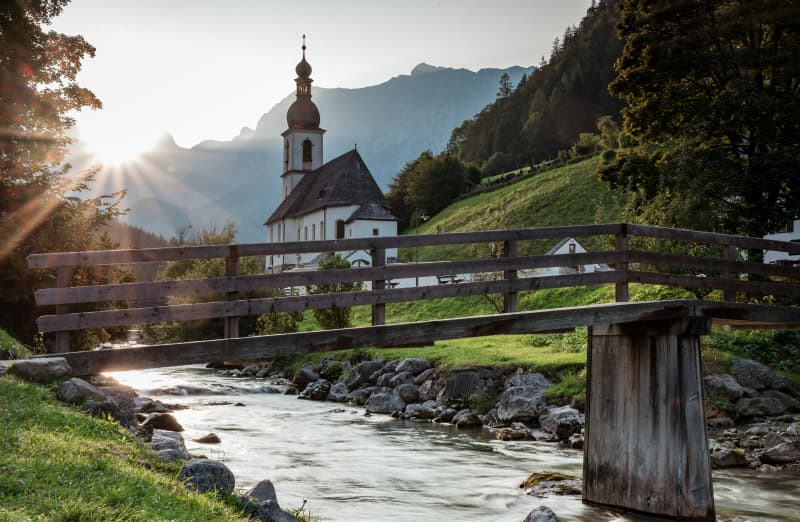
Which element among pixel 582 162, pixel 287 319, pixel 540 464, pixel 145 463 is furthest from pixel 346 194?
pixel 145 463

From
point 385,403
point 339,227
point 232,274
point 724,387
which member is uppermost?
point 339,227

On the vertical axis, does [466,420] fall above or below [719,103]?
below

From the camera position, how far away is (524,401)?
1889cm

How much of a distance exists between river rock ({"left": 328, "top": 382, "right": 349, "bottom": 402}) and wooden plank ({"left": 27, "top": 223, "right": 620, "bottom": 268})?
14.4 meters

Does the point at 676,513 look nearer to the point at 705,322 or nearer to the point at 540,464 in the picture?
the point at 705,322

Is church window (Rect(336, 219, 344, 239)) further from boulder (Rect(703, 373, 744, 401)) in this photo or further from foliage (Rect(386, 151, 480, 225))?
boulder (Rect(703, 373, 744, 401))

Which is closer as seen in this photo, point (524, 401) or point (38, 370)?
point (38, 370)

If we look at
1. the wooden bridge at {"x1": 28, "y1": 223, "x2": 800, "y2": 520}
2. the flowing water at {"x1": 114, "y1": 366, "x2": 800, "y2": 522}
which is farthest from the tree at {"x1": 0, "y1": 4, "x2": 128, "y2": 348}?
the wooden bridge at {"x1": 28, "y1": 223, "x2": 800, "y2": 520}

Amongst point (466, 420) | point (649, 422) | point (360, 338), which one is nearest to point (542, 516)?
point (649, 422)

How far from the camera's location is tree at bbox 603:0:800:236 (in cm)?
2320

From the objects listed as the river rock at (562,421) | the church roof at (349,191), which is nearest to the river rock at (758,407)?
the river rock at (562,421)

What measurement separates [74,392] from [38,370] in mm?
493

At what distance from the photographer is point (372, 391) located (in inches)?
949

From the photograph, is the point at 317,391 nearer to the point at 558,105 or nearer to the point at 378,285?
the point at 378,285
